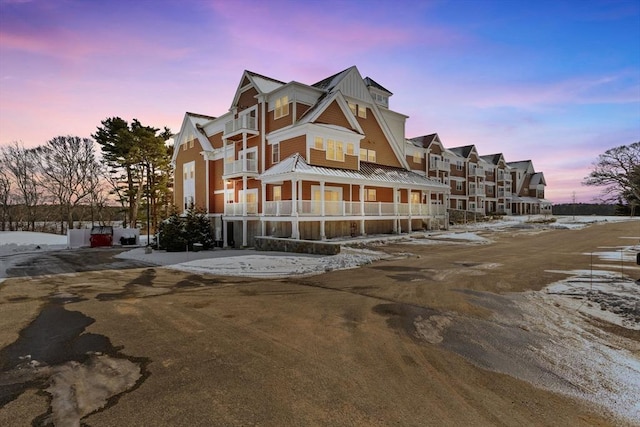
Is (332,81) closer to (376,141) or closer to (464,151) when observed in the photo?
(376,141)

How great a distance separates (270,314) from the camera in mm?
7648

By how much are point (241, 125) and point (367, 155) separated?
38.4ft

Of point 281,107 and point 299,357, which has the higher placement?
point 281,107

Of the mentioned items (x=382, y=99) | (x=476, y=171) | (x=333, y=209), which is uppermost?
(x=382, y=99)

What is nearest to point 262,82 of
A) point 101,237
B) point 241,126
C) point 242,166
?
point 241,126

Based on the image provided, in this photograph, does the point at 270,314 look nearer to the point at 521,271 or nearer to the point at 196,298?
the point at 196,298

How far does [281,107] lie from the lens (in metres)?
25.9

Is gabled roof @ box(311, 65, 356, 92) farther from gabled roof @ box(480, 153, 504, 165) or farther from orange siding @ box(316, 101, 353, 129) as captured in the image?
gabled roof @ box(480, 153, 504, 165)

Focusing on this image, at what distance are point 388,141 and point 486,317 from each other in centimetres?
2673

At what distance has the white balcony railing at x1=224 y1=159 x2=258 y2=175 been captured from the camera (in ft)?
86.6

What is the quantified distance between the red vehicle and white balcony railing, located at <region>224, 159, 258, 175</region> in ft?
48.7

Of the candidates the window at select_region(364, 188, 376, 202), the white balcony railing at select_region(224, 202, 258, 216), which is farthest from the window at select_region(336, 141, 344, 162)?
the white balcony railing at select_region(224, 202, 258, 216)

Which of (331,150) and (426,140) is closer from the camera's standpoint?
(331,150)

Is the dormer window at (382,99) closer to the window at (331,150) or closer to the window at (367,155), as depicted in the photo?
the window at (367,155)
